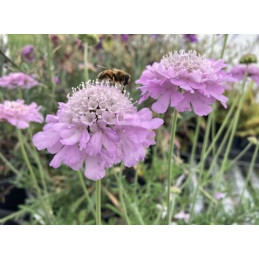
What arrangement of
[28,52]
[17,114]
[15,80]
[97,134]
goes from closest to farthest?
[97,134] < [17,114] < [15,80] < [28,52]

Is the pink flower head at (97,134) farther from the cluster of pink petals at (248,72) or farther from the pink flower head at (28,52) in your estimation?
the pink flower head at (28,52)

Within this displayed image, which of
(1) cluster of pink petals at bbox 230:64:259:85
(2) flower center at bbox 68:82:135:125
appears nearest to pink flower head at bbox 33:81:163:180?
(2) flower center at bbox 68:82:135:125

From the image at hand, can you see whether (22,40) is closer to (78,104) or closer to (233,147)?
(78,104)

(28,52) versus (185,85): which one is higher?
(185,85)

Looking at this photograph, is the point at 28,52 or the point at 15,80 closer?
the point at 15,80

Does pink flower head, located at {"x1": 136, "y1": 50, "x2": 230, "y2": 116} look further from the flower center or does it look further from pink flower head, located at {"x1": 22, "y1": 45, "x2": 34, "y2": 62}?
pink flower head, located at {"x1": 22, "y1": 45, "x2": 34, "y2": 62}

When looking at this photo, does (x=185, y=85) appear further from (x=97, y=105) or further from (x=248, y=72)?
(x=248, y=72)

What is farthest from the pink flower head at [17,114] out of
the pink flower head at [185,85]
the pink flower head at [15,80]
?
the pink flower head at [185,85]

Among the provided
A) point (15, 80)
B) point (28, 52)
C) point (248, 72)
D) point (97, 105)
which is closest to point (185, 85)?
point (97, 105)

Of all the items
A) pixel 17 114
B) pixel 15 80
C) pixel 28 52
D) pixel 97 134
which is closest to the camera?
pixel 97 134
